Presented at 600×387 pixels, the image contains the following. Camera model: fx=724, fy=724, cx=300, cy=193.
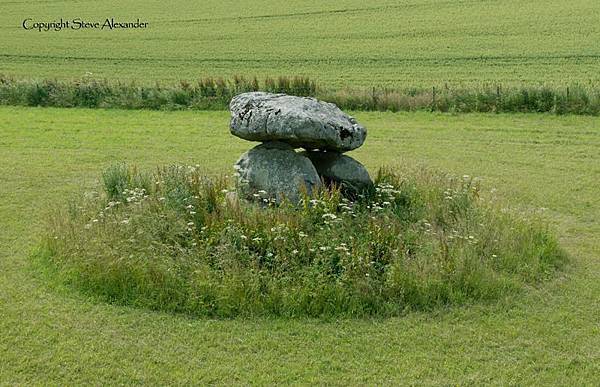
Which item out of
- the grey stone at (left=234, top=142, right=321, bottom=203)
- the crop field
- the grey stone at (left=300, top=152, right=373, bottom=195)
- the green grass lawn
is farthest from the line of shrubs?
the grey stone at (left=234, top=142, right=321, bottom=203)

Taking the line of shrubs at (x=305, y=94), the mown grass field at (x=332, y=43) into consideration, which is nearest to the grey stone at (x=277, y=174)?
the line of shrubs at (x=305, y=94)

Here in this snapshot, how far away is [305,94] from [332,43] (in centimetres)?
1613

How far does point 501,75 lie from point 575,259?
21356 millimetres

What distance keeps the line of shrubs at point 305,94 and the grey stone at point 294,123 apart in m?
12.8

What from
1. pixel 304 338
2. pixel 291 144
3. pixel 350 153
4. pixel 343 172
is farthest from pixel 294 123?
pixel 350 153

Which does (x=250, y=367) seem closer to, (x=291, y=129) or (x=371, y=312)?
(x=371, y=312)

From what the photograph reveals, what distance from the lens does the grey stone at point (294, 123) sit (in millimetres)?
12531

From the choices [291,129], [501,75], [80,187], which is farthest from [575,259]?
[501,75]

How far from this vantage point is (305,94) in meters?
26.6

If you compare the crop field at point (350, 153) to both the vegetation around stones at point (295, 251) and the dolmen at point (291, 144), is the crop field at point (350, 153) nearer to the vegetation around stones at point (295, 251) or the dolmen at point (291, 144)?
the vegetation around stones at point (295, 251)

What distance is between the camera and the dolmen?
496 inches

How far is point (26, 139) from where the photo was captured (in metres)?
21.6

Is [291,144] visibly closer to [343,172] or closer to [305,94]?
[343,172]

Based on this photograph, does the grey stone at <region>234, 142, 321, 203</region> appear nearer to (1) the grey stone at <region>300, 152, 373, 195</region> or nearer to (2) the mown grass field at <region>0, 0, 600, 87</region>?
(1) the grey stone at <region>300, 152, 373, 195</region>
